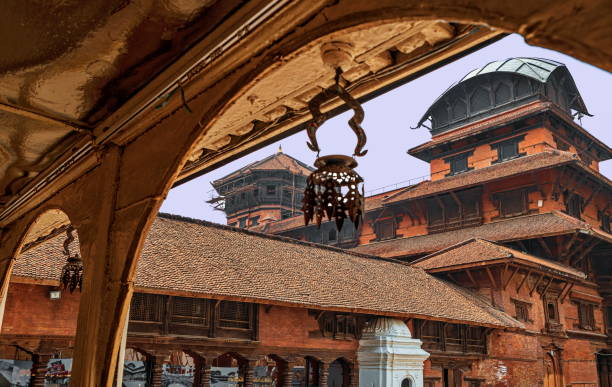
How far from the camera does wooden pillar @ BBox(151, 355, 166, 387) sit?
41.5 ft

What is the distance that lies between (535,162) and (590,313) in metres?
7.07

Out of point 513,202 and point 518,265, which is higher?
point 513,202

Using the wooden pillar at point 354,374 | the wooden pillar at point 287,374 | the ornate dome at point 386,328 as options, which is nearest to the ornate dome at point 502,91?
the ornate dome at point 386,328

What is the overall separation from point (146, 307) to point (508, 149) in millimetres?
21403

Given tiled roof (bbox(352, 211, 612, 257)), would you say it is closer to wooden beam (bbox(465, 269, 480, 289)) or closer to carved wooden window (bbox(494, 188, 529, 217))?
carved wooden window (bbox(494, 188, 529, 217))

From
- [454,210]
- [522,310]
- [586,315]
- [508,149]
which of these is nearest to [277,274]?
[522,310]

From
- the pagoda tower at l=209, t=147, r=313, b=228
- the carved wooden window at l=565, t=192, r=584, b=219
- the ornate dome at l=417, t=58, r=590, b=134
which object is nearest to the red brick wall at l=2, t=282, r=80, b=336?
the carved wooden window at l=565, t=192, r=584, b=219

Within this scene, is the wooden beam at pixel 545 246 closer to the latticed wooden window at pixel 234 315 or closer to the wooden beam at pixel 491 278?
the wooden beam at pixel 491 278

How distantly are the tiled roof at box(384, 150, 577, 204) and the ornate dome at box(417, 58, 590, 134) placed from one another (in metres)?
4.34

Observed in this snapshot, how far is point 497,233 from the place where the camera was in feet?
79.6

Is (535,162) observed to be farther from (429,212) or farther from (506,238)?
(429,212)

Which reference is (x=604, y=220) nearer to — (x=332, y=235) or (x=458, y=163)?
(x=458, y=163)

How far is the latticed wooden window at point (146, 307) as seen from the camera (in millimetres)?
12648

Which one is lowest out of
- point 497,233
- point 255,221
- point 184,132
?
point 184,132
